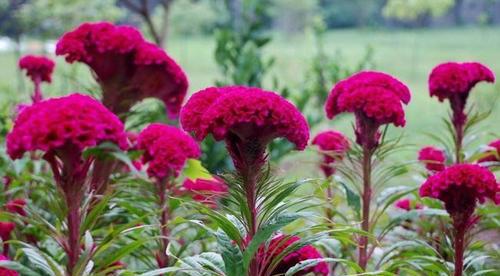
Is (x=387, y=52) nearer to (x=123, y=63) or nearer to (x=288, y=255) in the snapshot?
(x=123, y=63)

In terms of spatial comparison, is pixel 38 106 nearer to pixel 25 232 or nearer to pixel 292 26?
pixel 25 232

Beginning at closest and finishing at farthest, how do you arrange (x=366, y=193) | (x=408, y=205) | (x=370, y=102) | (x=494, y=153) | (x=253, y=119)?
(x=253, y=119) → (x=370, y=102) → (x=366, y=193) → (x=494, y=153) → (x=408, y=205)

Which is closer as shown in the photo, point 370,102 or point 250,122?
point 250,122

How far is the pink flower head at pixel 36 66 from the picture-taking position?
183 cm

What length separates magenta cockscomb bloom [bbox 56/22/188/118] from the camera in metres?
Result: 1.55

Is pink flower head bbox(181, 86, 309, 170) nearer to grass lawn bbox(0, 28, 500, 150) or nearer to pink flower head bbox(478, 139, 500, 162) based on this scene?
pink flower head bbox(478, 139, 500, 162)

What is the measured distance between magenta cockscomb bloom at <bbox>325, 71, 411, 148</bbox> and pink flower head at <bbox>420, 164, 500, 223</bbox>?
149 mm

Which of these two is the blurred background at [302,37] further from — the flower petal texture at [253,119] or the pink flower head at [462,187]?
the flower petal texture at [253,119]

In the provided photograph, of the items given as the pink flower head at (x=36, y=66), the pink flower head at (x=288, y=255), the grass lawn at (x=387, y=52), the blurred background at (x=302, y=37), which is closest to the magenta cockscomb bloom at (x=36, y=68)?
the pink flower head at (x=36, y=66)

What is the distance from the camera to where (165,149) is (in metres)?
1.46

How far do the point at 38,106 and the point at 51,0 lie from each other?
3.82 meters

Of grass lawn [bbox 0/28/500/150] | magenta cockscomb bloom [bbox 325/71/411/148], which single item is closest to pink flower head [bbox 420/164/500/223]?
magenta cockscomb bloom [bbox 325/71/411/148]

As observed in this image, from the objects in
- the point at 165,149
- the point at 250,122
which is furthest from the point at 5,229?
the point at 250,122

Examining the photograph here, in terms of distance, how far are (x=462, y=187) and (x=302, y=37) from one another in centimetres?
643
